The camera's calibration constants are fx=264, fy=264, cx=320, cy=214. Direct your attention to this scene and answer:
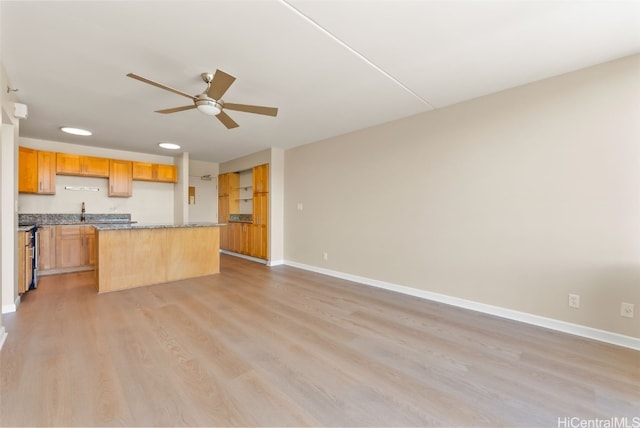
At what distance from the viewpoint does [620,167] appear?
7.51 ft

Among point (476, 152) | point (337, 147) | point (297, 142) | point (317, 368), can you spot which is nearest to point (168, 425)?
point (317, 368)

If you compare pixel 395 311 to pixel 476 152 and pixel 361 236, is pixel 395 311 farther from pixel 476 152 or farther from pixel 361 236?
pixel 476 152

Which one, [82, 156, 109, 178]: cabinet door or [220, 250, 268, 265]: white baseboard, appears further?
[220, 250, 268, 265]: white baseboard

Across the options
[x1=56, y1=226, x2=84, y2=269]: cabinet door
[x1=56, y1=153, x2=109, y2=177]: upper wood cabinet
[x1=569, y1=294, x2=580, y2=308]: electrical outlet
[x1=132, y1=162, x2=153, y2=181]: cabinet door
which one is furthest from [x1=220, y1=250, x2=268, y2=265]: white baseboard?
[x1=569, y1=294, x2=580, y2=308]: electrical outlet

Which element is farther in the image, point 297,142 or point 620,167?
point 297,142

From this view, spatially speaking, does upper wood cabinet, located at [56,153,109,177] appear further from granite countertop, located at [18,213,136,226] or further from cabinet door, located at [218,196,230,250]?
cabinet door, located at [218,196,230,250]

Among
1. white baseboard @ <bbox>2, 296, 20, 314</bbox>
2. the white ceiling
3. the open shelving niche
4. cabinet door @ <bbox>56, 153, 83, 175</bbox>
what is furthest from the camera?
the open shelving niche

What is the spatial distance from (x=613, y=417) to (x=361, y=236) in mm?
3057

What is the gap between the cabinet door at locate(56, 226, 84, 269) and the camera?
4645mm

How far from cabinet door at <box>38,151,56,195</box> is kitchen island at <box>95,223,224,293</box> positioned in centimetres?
161

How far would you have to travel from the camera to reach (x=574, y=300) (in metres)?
2.49

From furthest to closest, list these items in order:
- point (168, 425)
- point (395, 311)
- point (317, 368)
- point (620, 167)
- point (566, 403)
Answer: point (395, 311), point (620, 167), point (317, 368), point (566, 403), point (168, 425)

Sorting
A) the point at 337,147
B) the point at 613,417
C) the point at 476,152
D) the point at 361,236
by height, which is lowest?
the point at 613,417

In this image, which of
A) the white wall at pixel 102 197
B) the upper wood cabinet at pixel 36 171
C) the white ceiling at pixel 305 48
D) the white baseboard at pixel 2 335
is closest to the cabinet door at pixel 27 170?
the upper wood cabinet at pixel 36 171
